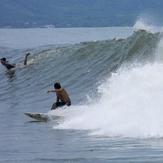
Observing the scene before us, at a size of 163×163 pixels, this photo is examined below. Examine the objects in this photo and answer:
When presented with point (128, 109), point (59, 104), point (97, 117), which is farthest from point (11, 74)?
point (128, 109)

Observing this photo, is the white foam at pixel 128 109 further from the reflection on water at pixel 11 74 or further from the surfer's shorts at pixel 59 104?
the reflection on water at pixel 11 74

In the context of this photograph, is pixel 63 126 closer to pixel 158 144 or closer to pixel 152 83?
pixel 152 83

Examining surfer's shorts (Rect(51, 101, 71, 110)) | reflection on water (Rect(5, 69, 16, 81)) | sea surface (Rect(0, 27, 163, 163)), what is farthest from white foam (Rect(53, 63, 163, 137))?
reflection on water (Rect(5, 69, 16, 81))

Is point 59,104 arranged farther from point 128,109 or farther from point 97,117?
point 128,109

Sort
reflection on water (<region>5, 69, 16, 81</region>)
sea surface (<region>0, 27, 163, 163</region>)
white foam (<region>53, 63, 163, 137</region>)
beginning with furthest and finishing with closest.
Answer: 1. reflection on water (<region>5, 69, 16, 81</region>)
2. white foam (<region>53, 63, 163, 137</region>)
3. sea surface (<region>0, 27, 163, 163</region>)

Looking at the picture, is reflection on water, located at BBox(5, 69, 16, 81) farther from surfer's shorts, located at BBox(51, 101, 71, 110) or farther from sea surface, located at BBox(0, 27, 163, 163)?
surfer's shorts, located at BBox(51, 101, 71, 110)

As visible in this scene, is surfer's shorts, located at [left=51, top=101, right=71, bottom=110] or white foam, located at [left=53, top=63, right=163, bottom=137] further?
surfer's shorts, located at [left=51, top=101, right=71, bottom=110]

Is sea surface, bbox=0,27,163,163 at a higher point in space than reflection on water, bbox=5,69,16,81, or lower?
lower

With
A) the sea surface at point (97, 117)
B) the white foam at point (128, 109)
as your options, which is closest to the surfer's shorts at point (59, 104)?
the sea surface at point (97, 117)

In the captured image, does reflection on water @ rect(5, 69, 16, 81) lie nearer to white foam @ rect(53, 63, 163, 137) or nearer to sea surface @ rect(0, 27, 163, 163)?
sea surface @ rect(0, 27, 163, 163)

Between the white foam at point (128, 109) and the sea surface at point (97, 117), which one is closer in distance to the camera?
the sea surface at point (97, 117)

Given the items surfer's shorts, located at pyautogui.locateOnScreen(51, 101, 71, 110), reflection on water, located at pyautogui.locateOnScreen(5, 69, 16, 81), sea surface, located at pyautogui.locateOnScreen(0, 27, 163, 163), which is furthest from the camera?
reflection on water, located at pyautogui.locateOnScreen(5, 69, 16, 81)

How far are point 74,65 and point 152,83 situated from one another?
62.9 ft

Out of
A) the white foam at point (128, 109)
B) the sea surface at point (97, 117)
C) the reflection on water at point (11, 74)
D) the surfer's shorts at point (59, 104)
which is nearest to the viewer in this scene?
the sea surface at point (97, 117)
